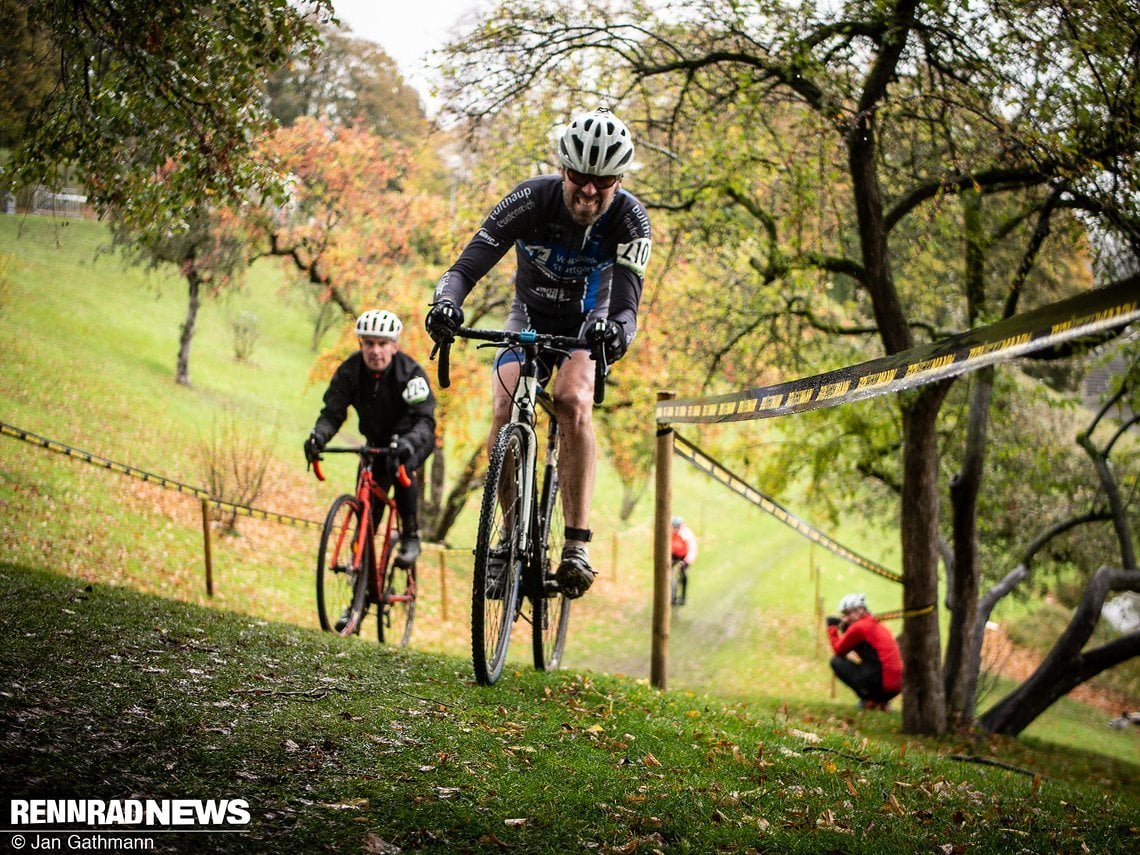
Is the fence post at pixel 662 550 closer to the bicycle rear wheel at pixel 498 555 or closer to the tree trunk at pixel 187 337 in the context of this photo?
the bicycle rear wheel at pixel 498 555

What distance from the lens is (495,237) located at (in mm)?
5559

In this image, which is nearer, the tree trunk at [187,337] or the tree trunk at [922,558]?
the tree trunk at [922,558]

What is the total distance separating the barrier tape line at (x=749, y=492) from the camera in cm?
816

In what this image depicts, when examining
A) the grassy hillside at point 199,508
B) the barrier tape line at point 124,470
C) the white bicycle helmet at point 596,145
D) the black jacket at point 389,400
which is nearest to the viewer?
the white bicycle helmet at point 596,145

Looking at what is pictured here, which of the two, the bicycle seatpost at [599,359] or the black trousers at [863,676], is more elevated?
the bicycle seatpost at [599,359]

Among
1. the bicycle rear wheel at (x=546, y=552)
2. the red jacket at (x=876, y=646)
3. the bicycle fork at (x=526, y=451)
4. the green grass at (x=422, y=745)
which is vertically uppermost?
the bicycle fork at (x=526, y=451)

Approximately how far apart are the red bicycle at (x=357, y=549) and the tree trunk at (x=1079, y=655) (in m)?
7.91

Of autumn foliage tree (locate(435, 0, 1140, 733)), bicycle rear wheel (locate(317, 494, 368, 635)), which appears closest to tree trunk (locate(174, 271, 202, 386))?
autumn foliage tree (locate(435, 0, 1140, 733))

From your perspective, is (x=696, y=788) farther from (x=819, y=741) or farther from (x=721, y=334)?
(x=721, y=334)

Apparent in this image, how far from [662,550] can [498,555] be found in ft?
7.66

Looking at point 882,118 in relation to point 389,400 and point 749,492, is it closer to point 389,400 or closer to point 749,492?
point 749,492

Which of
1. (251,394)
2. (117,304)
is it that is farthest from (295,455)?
(117,304)

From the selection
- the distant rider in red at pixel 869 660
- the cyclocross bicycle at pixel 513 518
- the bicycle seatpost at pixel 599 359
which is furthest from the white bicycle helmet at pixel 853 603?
the bicycle seatpost at pixel 599 359

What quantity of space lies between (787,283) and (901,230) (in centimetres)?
335
